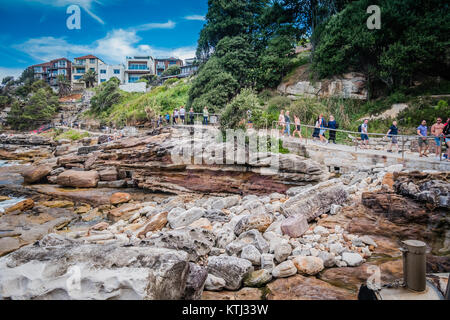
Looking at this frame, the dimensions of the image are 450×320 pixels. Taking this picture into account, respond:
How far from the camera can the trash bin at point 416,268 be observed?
296cm

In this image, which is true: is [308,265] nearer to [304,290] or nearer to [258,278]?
[304,290]

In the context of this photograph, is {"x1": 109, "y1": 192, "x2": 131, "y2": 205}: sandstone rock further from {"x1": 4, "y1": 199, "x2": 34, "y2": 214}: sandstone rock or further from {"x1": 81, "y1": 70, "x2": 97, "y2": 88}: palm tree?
{"x1": 81, "y1": 70, "x2": 97, "y2": 88}: palm tree

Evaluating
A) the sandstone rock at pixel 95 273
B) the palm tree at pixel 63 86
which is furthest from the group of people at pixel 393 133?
the palm tree at pixel 63 86

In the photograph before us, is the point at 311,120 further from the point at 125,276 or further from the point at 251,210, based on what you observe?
the point at 125,276

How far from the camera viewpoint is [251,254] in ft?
15.0

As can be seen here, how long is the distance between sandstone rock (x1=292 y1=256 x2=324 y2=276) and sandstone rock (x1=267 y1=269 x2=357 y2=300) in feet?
0.41

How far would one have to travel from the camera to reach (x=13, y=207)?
10320 millimetres

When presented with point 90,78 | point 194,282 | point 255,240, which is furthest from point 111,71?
point 194,282

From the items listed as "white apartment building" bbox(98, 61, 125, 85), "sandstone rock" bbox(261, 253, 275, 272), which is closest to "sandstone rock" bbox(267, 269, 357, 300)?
"sandstone rock" bbox(261, 253, 275, 272)

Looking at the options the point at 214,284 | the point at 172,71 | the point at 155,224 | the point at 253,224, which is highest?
the point at 172,71

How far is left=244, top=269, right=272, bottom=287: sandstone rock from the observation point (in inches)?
155

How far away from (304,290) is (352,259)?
1300 mm
